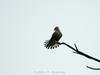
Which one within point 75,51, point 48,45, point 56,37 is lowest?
point 75,51

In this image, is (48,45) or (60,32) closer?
(48,45)

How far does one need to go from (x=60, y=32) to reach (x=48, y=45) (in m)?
0.39

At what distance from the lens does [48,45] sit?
1980 millimetres

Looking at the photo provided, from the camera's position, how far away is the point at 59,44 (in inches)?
80.7

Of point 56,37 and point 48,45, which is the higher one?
point 56,37

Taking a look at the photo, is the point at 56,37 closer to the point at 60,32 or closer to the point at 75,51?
the point at 60,32

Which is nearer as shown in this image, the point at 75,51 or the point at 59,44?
the point at 75,51

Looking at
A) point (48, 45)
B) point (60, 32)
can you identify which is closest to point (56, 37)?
point (60, 32)

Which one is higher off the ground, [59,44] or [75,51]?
[59,44]

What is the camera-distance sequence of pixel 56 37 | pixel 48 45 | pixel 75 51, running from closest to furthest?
1. pixel 75 51
2. pixel 48 45
3. pixel 56 37

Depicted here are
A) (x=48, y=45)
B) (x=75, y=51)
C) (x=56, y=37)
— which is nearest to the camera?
(x=75, y=51)

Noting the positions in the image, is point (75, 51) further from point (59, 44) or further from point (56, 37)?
point (56, 37)

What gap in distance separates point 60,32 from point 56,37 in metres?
0.11

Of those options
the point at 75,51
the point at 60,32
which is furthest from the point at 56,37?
the point at 75,51
